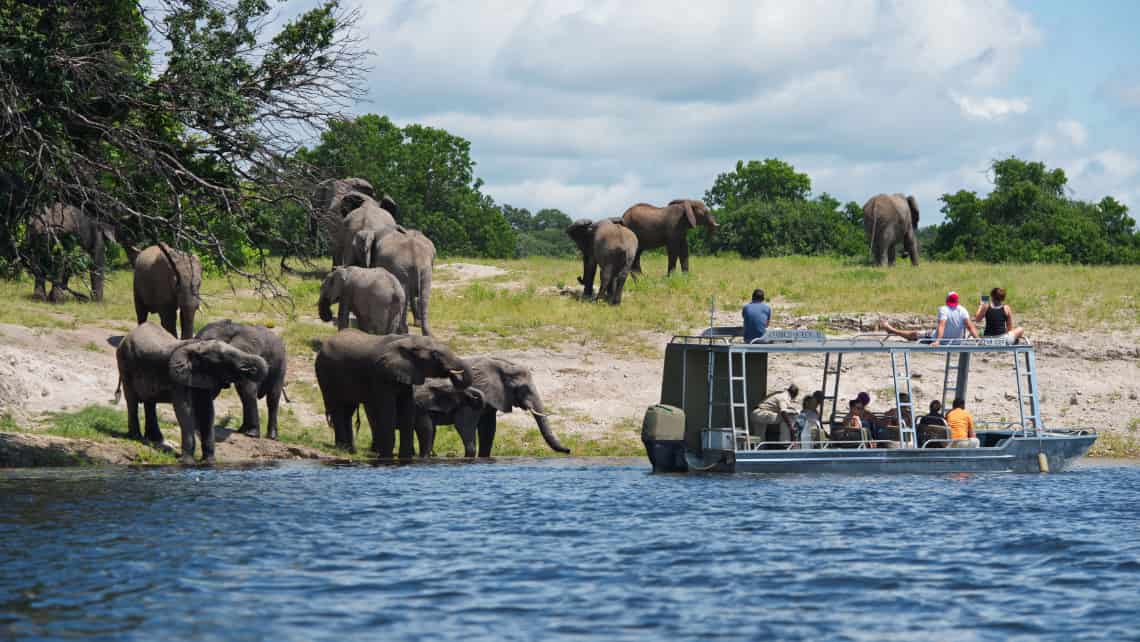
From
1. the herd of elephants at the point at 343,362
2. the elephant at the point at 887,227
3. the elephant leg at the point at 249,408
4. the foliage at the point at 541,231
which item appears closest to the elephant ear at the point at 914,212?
the elephant at the point at 887,227

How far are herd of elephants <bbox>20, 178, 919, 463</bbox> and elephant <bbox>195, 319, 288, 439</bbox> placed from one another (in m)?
0.02

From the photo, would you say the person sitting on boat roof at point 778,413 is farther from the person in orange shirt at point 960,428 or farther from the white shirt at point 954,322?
the white shirt at point 954,322

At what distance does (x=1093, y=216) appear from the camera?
7588 cm

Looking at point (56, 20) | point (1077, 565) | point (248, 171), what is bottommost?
point (1077, 565)

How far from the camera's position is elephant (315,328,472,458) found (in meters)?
27.0

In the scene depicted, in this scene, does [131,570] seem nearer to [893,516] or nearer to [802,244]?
[893,516]

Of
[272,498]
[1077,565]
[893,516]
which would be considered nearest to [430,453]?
[272,498]

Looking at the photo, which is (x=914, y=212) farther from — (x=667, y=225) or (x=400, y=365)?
(x=400, y=365)

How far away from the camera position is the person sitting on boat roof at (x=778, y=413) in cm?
2483

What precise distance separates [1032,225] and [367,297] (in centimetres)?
4757

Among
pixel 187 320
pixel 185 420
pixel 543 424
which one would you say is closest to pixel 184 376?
pixel 185 420

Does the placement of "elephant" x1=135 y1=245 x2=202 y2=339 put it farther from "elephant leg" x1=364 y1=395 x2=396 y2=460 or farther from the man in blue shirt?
the man in blue shirt

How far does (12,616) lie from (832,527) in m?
9.70

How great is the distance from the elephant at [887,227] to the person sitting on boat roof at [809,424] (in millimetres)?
25072
